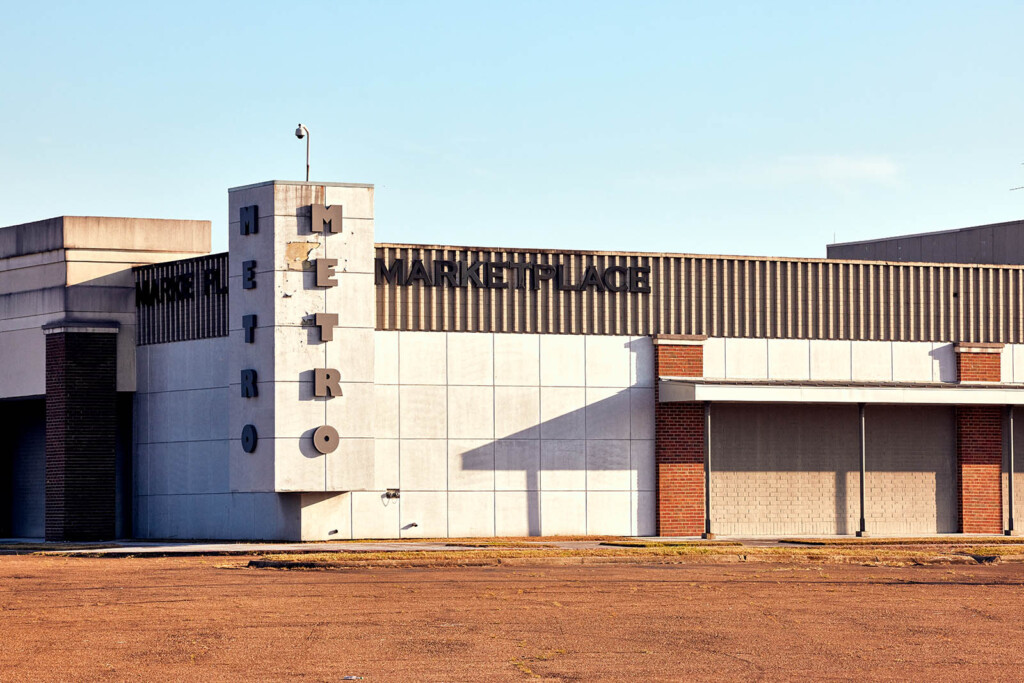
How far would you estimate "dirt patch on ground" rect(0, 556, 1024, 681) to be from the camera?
53.7 ft

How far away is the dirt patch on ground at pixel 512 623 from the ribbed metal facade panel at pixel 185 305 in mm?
12432

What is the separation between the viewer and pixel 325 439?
3772 cm

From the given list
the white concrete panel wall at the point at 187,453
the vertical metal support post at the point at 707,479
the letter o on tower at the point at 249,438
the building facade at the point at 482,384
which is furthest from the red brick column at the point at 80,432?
the vertical metal support post at the point at 707,479

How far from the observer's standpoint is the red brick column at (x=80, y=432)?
4141 centimetres

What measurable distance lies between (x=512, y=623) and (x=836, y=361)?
79.5 ft

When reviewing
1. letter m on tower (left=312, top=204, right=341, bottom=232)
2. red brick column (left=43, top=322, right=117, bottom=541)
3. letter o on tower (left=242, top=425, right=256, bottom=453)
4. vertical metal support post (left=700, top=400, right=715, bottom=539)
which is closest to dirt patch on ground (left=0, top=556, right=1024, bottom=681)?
letter o on tower (left=242, top=425, right=256, bottom=453)

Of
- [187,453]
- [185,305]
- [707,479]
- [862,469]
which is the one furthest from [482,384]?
[862,469]

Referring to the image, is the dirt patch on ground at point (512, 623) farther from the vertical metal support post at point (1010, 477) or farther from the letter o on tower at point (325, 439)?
the vertical metal support post at point (1010, 477)

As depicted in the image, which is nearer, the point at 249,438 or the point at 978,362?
the point at 249,438

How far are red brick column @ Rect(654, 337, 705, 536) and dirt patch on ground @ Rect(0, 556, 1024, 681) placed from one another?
1088cm

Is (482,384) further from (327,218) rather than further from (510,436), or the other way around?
(327,218)

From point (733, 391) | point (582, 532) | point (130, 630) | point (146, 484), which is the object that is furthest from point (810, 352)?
point (130, 630)

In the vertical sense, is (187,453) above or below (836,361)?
below

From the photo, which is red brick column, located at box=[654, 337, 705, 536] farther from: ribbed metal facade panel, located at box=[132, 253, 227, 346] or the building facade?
ribbed metal facade panel, located at box=[132, 253, 227, 346]
